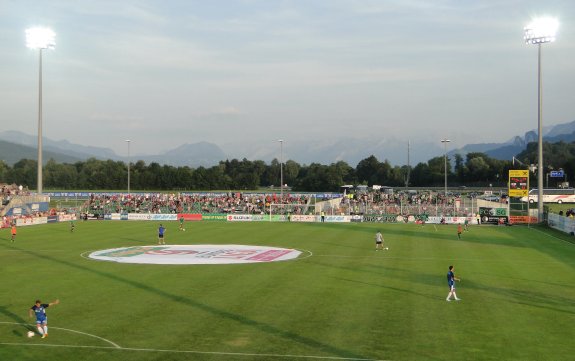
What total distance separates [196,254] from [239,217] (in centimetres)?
3603

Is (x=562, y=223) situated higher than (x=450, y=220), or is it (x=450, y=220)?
(x=562, y=223)

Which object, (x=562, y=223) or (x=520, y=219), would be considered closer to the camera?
(x=562, y=223)

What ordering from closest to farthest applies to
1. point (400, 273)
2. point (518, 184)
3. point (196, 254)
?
1. point (400, 273)
2. point (196, 254)
3. point (518, 184)

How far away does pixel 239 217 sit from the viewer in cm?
7475

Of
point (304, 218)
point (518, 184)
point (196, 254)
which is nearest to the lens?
point (196, 254)

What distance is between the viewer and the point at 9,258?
36.2 m

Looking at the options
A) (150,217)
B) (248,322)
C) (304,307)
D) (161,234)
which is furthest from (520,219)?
(248,322)

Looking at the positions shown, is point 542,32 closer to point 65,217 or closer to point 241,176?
point 65,217

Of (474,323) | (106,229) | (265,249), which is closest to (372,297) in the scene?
(474,323)

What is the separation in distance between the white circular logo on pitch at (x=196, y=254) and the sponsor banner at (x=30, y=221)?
28.0m

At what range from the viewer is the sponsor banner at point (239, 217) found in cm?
7416

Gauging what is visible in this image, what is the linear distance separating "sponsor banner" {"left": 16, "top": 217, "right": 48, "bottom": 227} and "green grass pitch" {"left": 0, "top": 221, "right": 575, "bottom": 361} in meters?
24.7

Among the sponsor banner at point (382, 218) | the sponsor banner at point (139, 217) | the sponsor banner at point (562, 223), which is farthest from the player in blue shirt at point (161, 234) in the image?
the sponsor banner at point (562, 223)

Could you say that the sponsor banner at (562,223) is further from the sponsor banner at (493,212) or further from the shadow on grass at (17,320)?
the shadow on grass at (17,320)
